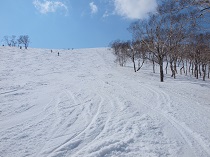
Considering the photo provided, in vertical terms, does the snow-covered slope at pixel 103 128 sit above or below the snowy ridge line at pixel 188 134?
above

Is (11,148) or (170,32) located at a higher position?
(170,32)

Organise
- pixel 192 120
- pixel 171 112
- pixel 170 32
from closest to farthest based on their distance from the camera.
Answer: pixel 192 120, pixel 171 112, pixel 170 32

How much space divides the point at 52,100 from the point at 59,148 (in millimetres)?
4960

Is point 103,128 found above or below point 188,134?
above

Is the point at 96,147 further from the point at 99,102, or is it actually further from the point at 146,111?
the point at 99,102

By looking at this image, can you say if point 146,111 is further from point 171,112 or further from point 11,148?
point 11,148

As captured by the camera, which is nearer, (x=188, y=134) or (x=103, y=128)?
(x=188, y=134)

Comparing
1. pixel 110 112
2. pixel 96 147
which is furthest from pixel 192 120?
pixel 96 147

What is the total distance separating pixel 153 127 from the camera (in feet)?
18.3

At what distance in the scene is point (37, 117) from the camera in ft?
21.3

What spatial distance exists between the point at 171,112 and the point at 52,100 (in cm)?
Answer: 624

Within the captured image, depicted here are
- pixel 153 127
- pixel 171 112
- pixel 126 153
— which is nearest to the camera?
pixel 126 153

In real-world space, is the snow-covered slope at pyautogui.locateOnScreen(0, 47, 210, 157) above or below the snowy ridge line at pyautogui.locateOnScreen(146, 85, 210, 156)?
above

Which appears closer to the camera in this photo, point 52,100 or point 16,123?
point 16,123
